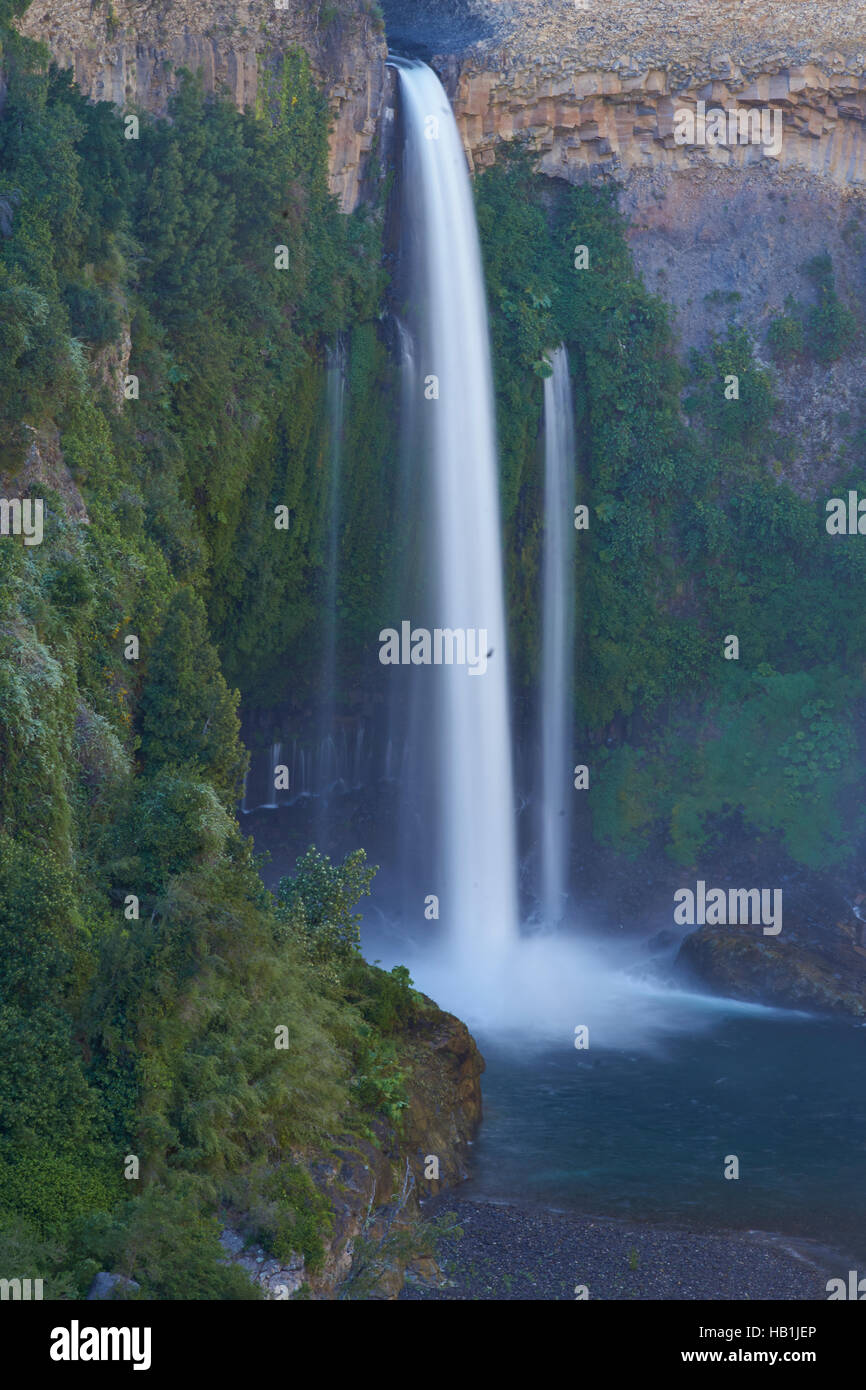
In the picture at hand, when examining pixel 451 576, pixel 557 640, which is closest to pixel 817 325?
pixel 557 640

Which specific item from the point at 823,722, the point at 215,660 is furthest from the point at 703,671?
the point at 215,660

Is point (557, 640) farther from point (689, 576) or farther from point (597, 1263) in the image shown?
point (597, 1263)

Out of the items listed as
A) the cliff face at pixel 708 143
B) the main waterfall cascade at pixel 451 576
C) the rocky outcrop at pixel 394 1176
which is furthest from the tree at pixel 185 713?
the cliff face at pixel 708 143

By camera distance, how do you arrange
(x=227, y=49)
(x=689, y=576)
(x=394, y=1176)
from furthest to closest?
(x=689, y=576) → (x=227, y=49) → (x=394, y=1176)

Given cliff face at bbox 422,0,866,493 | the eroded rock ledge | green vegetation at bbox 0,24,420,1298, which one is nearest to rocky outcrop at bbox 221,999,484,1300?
green vegetation at bbox 0,24,420,1298

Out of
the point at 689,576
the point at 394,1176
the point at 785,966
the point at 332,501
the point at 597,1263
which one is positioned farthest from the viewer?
the point at 689,576

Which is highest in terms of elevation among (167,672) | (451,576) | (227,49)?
(227,49)

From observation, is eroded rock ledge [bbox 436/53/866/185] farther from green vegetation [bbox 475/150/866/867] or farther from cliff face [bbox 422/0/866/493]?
green vegetation [bbox 475/150/866/867]
